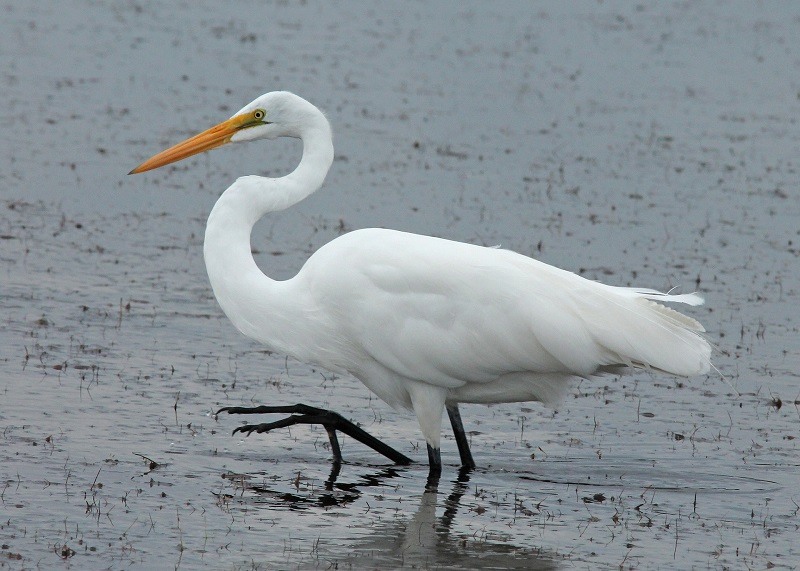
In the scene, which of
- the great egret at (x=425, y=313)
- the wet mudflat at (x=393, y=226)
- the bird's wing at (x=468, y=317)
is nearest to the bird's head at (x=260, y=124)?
the great egret at (x=425, y=313)

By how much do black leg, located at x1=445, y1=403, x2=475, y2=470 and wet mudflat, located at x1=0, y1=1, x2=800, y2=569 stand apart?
0.40ft

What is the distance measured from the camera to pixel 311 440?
9.12 metres

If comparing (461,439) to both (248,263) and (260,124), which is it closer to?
(248,263)

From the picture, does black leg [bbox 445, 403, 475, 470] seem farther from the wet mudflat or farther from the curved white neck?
the curved white neck

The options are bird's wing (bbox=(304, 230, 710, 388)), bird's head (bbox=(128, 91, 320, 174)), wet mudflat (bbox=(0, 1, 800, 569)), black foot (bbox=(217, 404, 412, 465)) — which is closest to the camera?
wet mudflat (bbox=(0, 1, 800, 569))

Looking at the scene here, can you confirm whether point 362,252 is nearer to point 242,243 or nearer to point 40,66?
point 242,243

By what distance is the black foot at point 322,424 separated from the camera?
8.37 metres

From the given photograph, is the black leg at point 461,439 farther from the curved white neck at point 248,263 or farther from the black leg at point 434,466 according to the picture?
the curved white neck at point 248,263

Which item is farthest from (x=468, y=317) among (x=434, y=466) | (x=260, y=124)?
(x=260, y=124)

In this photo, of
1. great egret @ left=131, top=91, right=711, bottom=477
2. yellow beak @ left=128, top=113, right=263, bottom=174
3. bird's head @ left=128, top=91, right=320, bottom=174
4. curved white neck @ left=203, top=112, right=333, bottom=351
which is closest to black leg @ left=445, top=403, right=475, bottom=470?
great egret @ left=131, top=91, right=711, bottom=477

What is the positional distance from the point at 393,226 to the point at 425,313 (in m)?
6.69

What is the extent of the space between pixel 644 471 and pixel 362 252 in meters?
2.38

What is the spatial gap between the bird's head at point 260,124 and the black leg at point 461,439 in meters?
1.99

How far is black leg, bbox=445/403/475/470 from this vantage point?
861 cm
